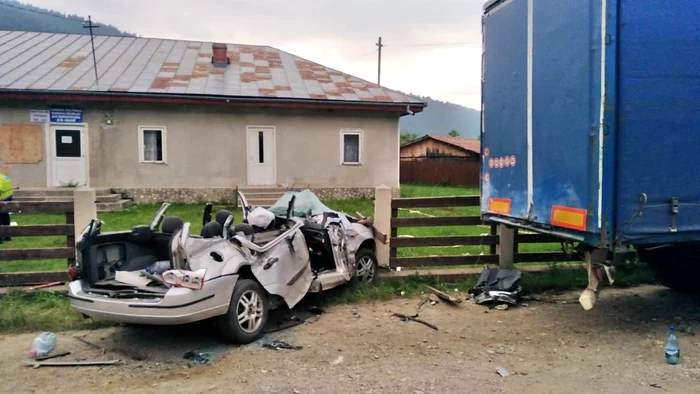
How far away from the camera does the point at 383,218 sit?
7.45 meters

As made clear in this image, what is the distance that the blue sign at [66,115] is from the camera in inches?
638

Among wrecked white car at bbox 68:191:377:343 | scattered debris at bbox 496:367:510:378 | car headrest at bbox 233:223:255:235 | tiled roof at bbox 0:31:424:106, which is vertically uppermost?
tiled roof at bbox 0:31:424:106

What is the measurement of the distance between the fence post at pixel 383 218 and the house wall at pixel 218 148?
35.0 feet

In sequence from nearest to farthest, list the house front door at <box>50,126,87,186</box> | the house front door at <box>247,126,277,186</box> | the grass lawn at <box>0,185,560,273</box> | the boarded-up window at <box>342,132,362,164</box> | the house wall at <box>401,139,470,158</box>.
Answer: the grass lawn at <box>0,185,560,273</box> → the house front door at <box>50,126,87,186</box> → the house front door at <box>247,126,277,186</box> → the boarded-up window at <box>342,132,362,164</box> → the house wall at <box>401,139,470,158</box>

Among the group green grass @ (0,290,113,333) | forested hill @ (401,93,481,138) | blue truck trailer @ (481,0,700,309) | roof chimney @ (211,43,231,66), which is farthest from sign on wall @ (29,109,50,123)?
forested hill @ (401,93,481,138)

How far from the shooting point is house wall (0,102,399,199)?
16547 mm

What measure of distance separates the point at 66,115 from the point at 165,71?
379 centimetres

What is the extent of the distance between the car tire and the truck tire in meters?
3.38

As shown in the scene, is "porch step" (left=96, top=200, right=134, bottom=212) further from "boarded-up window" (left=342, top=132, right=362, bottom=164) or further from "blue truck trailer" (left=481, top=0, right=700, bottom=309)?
"blue truck trailer" (left=481, top=0, right=700, bottom=309)

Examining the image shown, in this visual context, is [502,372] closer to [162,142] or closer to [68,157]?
[162,142]

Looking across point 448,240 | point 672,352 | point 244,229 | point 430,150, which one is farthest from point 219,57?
point 430,150

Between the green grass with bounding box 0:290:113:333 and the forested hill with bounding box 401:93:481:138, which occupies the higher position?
the forested hill with bounding box 401:93:481:138

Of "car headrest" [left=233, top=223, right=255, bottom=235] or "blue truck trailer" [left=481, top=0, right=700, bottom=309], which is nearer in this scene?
"blue truck trailer" [left=481, top=0, right=700, bottom=309]

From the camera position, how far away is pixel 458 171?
30.3 m
